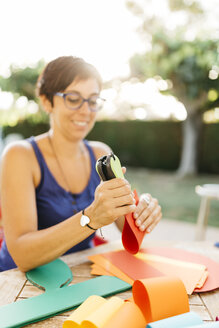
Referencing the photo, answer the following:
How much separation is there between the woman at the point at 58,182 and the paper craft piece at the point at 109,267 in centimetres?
13

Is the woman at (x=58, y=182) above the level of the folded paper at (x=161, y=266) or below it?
above

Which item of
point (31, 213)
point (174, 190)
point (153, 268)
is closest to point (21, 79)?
point (174, 190)

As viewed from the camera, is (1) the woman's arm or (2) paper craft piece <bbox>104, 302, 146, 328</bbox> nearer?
(2) paper craft piece <bbox>104, 302, 146, 328</bbox>

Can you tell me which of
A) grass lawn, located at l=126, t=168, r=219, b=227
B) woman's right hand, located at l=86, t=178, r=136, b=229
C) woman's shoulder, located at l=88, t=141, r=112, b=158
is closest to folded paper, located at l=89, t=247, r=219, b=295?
woman's right hand, located at l=86, t=178, r=136, b=229

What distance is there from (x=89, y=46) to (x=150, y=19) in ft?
8.63

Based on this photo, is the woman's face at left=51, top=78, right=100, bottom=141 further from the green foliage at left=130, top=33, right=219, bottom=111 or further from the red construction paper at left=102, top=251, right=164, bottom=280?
the green foliage at left=130, top=33, right=219, bottom=111

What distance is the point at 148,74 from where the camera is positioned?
9906mm

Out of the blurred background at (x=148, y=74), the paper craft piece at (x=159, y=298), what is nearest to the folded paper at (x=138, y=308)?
the paper craft piece at (x=159, y=298)

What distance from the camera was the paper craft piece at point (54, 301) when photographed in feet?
3.10

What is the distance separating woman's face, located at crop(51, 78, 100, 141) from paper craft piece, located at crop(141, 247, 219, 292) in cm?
68

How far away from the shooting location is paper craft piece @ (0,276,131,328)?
0.94 m

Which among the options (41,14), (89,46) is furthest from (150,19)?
(41,14)

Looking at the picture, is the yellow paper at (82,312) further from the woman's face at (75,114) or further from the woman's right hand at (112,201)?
the woman's face at (75,114)

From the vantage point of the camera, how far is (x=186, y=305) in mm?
943
